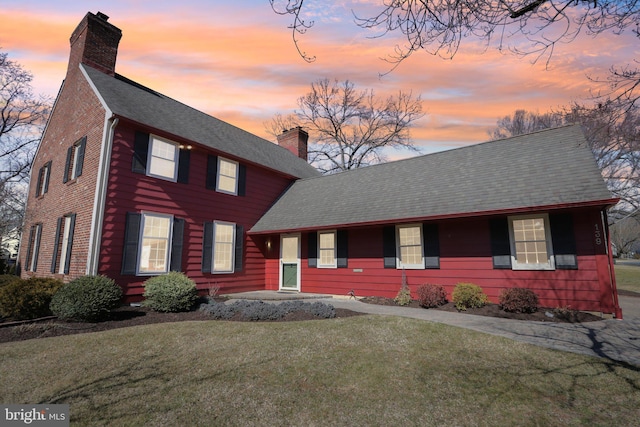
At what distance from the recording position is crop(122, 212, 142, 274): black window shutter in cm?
982

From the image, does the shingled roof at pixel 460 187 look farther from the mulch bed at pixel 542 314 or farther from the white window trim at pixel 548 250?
the mulch bed at pixel 542 314

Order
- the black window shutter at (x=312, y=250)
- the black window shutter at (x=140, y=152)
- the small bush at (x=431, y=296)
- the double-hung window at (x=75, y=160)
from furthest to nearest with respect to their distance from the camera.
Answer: the black window shutter at (x=312, y=250) < the double-hung window at (x=75, y=160) < the black window shutter at (x=140, y=152) < the small bush at (x=431, y=296)

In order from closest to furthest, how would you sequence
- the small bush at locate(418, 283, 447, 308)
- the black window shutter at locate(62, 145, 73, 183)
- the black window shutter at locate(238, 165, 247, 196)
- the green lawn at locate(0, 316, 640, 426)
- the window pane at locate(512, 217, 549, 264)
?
the green lawn at locate(0, 316, 640, 426)
the window pane at locate(512, 217, 549, 264)
the small bush at locate(418, 283, 447, 308)
the black window shutter at locate(62, 145, 73, 183)
the black window shutter at locate(238, 165, 247, 196)

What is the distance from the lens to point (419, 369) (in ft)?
15.2

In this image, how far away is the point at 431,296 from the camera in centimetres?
962

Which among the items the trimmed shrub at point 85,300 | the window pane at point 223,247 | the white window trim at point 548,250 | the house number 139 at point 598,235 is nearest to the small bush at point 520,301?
the white window trim at point 548,250

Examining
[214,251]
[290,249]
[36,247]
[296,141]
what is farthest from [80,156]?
[296,141]

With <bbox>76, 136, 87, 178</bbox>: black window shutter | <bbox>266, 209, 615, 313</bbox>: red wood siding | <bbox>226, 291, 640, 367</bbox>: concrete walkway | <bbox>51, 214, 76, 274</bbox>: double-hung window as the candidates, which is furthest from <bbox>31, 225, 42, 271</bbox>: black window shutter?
<bbox>226, 291, 640, 367</bbox>: concrete walkway

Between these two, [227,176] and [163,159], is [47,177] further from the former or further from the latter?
[227,176]

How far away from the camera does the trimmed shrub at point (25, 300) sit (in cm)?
770

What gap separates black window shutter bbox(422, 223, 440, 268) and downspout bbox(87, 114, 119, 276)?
33.6 feet

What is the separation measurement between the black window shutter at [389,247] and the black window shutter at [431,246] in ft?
3.63

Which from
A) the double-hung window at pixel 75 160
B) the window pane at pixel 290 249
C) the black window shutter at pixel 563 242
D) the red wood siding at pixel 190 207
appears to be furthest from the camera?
the window pane at pixel 290 249

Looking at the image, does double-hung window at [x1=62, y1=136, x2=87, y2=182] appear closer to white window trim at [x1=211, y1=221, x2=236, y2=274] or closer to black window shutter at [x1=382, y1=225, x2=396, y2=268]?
white window trim at [x1=211, y1=221, x2=236, y2=274]
